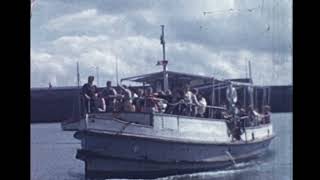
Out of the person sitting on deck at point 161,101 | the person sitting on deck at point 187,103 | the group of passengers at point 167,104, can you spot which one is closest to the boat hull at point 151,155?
the group of passengers at point 167,104

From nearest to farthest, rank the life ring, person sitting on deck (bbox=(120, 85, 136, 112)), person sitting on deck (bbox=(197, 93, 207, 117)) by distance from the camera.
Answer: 1. person sitting on deck (bbox=(120, 85, 136, 112))
2. the life ring
3. person sitting on deck (bbox=(197, 93, 207, 117))

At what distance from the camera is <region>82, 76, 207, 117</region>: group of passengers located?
455cm

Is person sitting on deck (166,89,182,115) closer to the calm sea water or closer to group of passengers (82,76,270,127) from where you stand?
group of passengers (82,76,270,127)

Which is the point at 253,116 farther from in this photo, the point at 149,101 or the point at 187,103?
the point at 149,101

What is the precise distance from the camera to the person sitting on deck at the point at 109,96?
13.7ft

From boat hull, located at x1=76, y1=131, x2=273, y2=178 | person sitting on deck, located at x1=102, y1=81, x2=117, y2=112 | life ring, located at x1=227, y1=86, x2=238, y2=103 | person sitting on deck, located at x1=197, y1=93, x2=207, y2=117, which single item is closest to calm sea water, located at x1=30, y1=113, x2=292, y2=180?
boat hull, located at x1=76, y1=131, x2=273, y2=178

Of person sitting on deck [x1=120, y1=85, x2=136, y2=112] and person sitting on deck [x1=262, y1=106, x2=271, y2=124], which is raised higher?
person sitting on deck [x1=120, y1=85, x2=136, y2=112]

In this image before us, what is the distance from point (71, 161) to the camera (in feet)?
15.3

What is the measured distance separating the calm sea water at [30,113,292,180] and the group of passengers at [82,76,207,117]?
348 millimetres

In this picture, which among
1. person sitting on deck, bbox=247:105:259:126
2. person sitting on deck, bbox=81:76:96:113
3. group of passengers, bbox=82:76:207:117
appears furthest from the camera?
person sitting on deck, bbox=247:105:259:126
